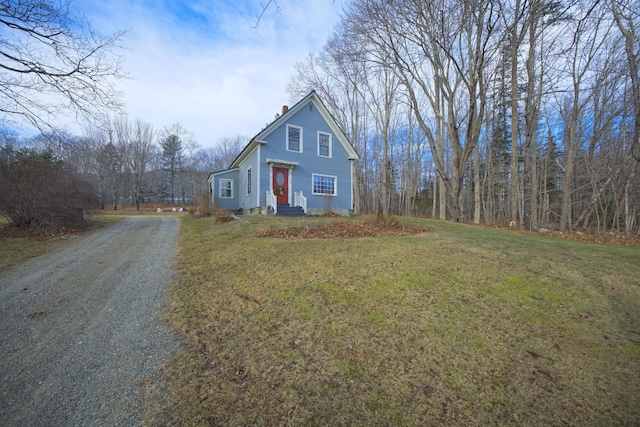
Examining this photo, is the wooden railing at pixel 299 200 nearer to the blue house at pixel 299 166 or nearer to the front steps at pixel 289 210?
the blue house at pixel 299 166

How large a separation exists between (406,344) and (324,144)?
14112mm

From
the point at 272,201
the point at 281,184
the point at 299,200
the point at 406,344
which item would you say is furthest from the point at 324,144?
the point at 406,344

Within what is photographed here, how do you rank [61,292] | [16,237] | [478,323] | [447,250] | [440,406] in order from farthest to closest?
1. [16,237]
2. [447,250]
3. [61,292]
4. [478,323]
5. [440,406]

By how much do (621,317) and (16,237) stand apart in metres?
13.6

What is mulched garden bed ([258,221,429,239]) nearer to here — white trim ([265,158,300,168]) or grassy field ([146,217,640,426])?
grassy field ([146,217,640,426])

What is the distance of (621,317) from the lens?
2699mm

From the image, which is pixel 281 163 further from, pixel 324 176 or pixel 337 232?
pixel 337 232

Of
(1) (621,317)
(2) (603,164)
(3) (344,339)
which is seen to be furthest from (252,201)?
(2) (603,164)

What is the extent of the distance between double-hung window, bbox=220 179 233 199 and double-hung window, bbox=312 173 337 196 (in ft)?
21.9

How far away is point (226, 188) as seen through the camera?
17.6m

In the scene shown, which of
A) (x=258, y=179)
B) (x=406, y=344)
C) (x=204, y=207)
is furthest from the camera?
(x=204, y=207)

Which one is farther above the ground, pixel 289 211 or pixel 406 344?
pixel 289 211

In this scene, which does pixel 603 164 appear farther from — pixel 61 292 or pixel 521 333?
pixel 61 292

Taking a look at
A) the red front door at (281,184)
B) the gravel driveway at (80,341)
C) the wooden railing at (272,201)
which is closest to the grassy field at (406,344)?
the gravel driveway at (80,341)
